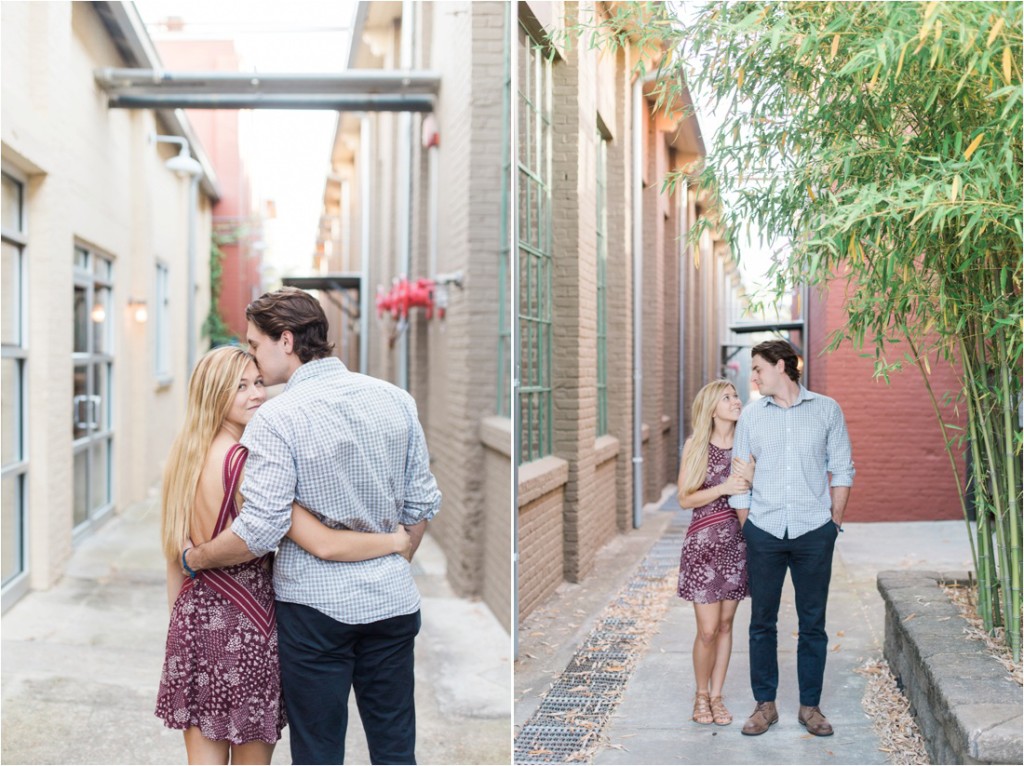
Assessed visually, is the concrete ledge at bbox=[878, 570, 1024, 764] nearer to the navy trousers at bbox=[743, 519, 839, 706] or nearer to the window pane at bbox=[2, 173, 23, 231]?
the navy trousers at bbox=[743, 519, 839, 706]

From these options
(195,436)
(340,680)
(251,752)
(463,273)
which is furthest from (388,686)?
(463,273)

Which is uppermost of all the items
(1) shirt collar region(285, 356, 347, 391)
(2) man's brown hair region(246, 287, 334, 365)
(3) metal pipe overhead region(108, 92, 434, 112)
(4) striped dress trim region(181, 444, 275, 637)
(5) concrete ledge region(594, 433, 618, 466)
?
(3) metal pipe overhead region(108, 92, 434, 112)

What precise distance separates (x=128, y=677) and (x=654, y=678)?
235cm

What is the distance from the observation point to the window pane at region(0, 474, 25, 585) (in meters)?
5.87

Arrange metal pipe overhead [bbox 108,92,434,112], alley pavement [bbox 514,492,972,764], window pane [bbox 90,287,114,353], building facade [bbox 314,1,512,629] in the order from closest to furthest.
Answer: alley pavement [bbox 514,492,972,764]
building facade [bbox 314,1,512,629]
metal pipe overhead [bbox 108,92,434,112]
window pane [bbox 90,287,114,353]

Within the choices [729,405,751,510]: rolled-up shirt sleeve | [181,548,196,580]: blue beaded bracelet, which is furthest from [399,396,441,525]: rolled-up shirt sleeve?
[729,405,751,510]: rolled-up shirt sleeve

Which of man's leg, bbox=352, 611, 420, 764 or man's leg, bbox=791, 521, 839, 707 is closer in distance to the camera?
man's leg, bbox=352, 611, 420, 764

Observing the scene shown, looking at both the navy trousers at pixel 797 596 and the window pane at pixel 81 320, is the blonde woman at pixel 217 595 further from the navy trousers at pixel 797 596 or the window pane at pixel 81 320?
the window pane at pixel 81 320

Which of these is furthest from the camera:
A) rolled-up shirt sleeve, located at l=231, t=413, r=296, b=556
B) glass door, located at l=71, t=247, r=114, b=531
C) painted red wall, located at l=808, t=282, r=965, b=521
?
painted red wall, located at l=808, t=282, r=965, b=521

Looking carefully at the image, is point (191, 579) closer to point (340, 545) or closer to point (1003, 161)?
point (340, 545)

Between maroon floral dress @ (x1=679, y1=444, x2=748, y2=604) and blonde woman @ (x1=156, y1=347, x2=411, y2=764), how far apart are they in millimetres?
1553

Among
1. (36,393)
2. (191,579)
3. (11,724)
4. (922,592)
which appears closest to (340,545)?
(191,579)

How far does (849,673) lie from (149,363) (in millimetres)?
8740

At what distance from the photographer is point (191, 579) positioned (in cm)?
258
